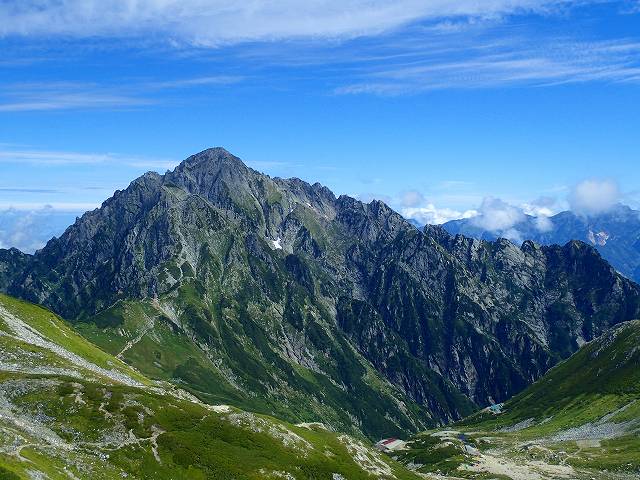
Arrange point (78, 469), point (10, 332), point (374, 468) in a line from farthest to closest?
point (10, 332), point (374, 468), point (78, 469)

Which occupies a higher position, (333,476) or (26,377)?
(26,377)

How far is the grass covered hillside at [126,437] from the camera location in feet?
309

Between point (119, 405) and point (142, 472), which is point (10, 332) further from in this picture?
point (142, 472)

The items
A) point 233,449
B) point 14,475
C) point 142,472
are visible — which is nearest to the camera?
point 14,475

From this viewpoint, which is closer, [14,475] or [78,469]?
[14,475]

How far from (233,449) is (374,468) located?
4854 cm

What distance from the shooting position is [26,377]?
125 m

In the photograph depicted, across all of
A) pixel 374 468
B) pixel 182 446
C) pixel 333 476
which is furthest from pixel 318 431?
pixel 182 446

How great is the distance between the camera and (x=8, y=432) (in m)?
93.8

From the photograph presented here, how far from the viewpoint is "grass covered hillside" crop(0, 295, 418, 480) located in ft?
309

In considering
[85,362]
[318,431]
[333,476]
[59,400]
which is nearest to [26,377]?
[59,400]

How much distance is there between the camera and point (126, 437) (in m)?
111

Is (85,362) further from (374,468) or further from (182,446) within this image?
(374,468)

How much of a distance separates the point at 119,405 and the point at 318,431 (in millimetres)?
73373
